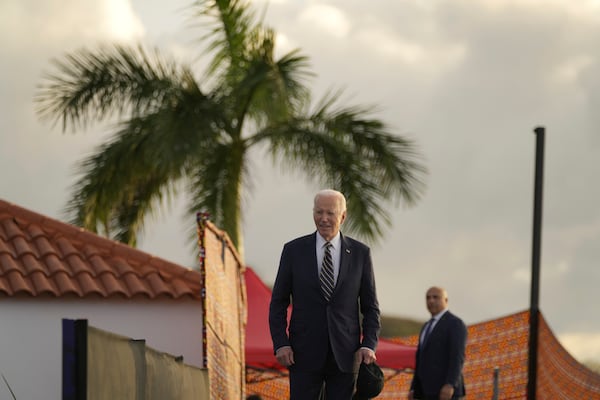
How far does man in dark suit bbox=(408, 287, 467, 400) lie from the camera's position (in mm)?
11172

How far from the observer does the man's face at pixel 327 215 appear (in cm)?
731

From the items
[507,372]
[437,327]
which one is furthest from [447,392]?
→ [507,372]

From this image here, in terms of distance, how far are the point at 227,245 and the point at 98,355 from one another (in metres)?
8.13

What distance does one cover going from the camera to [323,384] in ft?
24.6

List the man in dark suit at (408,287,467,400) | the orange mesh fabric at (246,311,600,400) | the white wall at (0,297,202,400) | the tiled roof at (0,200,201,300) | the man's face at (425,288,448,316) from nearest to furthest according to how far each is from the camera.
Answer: the man in dark suit at (408,287,467,400) → the man's face at (425,288,448,316) → the white wall at (0,297,202,400) → the tiled roof at (0,200,201,300) → the orange mesh fabric at (246,311,600,400)

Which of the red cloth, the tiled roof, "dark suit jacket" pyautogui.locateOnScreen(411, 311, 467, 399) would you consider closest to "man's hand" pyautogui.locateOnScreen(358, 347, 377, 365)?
"dark suit jacket" pyautogui.locateOnScreen(411, 311, 467, 399)

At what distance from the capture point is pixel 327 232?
7.47 metres

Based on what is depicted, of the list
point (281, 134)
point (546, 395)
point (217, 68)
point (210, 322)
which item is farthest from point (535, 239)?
point (217, 68)

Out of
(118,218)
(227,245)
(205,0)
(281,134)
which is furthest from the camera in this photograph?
(118,218)

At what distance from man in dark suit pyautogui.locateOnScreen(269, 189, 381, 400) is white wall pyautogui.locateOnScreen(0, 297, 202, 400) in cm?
714

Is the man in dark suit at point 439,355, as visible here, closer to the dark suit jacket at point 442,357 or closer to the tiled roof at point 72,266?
the dark suit jacket at point 442,357

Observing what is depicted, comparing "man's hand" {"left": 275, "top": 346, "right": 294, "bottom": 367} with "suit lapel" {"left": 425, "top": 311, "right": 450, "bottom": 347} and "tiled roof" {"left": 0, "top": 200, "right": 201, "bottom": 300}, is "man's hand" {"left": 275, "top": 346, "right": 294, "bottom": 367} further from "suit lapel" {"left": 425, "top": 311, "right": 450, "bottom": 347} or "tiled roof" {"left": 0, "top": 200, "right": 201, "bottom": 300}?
"tiled roof" {"left": 0, "top": 200, "right": 201, "bottom": 300}

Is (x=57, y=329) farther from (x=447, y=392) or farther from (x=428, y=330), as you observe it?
(x=447, y=392)

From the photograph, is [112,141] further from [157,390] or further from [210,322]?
[157,390]
